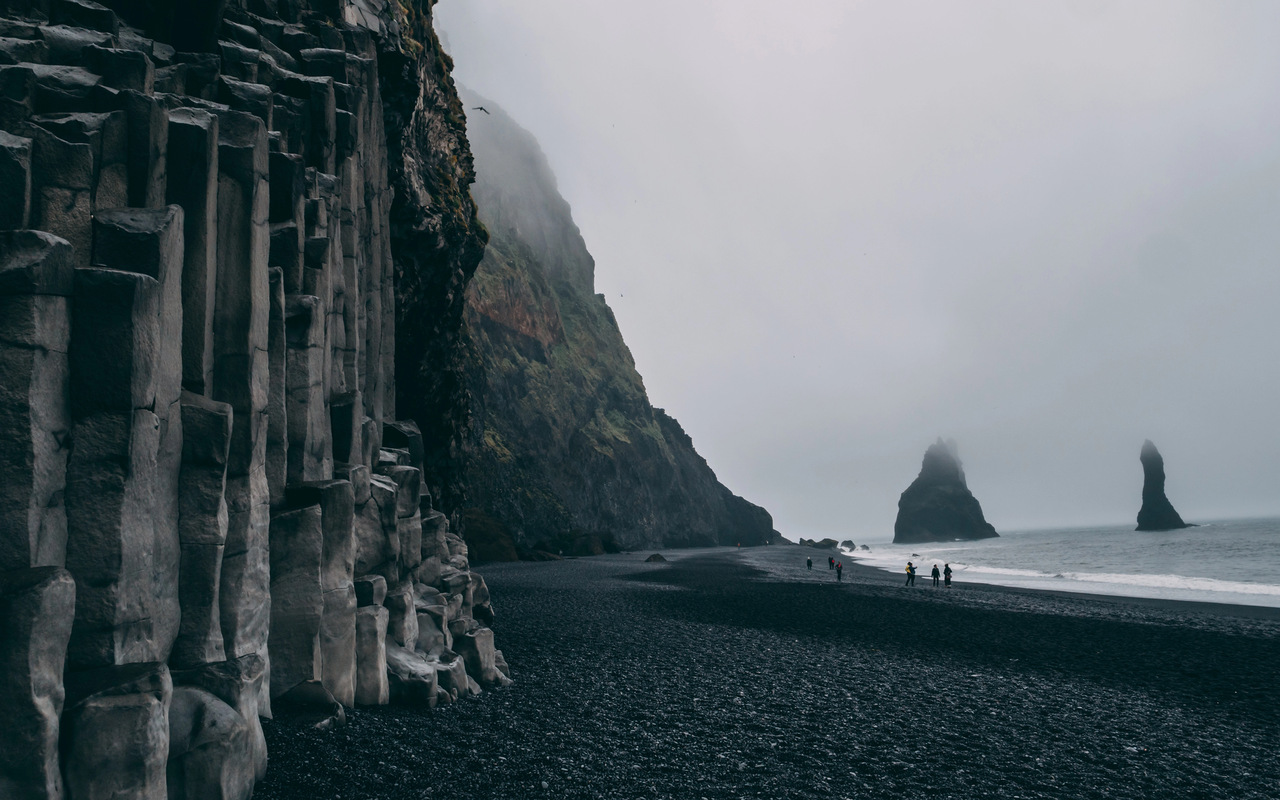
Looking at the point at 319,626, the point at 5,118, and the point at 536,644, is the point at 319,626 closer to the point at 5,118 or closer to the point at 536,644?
the point at 5,118

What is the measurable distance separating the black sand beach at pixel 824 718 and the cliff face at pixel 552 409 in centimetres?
3992

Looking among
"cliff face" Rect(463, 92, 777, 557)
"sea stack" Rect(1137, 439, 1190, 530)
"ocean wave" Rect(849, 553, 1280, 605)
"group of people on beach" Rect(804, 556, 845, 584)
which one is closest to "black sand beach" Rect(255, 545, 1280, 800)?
"ocean wave" Rect(849, 553, 1280, 605)

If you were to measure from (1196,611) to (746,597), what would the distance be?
2098cm

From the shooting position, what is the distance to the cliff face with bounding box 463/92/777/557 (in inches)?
3083

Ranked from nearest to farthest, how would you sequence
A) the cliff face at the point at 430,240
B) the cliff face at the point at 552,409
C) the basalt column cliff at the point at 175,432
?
1. the basalt column cliff at the point at 175,432
2. the cliff face at the point at 430,240
3. the cliff face at the point at 552,409

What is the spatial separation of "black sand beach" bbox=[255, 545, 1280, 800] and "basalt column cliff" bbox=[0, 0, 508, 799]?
1.47 m

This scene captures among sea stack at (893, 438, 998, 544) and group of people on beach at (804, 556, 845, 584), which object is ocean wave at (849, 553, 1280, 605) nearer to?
group of people on beach at (804, 556, 845, 584)

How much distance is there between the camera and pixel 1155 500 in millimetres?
155250

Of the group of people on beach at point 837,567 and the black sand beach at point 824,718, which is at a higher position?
the black sand beach at point 824,718

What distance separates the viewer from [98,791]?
6.04m

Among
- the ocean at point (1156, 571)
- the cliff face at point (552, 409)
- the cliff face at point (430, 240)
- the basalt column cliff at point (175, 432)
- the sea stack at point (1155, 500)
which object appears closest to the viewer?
the basalt column cliff at point (175, 432)

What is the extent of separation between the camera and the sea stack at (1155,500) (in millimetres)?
154750

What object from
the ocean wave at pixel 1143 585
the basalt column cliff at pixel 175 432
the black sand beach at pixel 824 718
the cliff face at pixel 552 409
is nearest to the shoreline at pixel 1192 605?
the ocean wave at pixel 1143 585

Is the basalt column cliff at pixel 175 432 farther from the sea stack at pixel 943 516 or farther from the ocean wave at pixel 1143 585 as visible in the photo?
the sea stack at pixel 943 516
